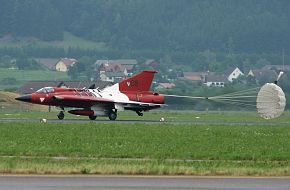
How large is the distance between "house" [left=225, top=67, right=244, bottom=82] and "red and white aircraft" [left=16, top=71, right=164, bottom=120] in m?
107

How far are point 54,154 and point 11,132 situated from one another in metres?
11.0

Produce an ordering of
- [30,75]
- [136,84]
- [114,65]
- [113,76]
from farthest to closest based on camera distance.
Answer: [114,65]
[113,76]
[30,75]
[136,84]

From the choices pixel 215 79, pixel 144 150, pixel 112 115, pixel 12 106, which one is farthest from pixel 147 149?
pixel 215 79

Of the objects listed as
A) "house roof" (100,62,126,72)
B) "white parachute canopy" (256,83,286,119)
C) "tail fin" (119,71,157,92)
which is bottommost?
"white parachute canopy" (256,83,286,119)

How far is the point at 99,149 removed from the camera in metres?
34.2

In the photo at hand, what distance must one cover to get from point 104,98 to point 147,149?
29.2m

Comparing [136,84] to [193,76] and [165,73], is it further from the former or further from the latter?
[165,73]

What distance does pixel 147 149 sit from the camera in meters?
34.3

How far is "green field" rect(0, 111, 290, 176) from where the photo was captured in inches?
1077

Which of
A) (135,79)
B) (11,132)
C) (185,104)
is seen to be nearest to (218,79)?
(185,104)

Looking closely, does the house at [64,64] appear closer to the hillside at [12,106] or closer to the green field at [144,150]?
the hillside at [12,106]

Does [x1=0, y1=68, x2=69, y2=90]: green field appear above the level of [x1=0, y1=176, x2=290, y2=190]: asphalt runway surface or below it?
above

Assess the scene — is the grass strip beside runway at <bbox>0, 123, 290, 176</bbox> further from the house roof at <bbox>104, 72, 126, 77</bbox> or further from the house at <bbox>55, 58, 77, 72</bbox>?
the house roof at <bbox>104, 72, 126, 77</bbox>

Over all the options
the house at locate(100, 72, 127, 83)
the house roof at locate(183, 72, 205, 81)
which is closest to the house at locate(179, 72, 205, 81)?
the house roof at locate(183, 72, 205, 81)
